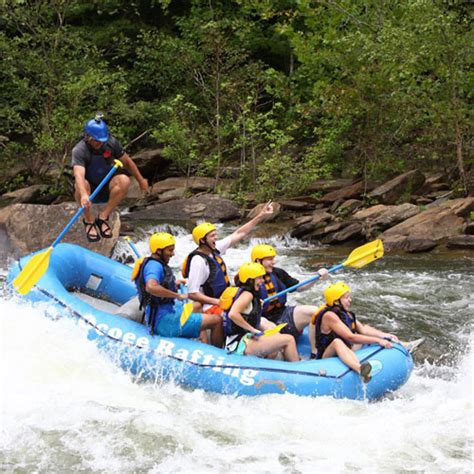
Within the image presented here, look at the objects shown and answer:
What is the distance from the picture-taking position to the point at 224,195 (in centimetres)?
1498

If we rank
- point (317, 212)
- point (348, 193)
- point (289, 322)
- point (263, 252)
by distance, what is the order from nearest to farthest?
point (263, 252), point (289, 322), point (317, 212), point (348, 193)

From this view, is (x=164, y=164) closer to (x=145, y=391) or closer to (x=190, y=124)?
(x=190, y=124)

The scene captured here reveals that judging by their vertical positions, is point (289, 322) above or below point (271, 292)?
below

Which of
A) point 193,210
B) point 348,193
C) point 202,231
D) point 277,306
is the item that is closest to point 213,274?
point 202,231

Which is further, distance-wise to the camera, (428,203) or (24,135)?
(24,135)

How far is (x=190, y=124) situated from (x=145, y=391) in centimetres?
1150

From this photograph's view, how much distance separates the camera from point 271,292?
620cm

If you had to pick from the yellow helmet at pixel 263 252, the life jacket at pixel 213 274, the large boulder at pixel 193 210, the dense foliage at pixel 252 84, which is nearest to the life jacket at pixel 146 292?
the life jacket at pixel 213 274

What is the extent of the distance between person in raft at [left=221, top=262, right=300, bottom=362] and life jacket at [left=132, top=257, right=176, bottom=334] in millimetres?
388

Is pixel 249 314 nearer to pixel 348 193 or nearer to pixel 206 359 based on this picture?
pixel 206 359

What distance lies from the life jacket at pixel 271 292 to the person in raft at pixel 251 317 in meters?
0.34

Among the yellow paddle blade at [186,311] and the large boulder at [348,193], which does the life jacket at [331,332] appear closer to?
the yellow paddle blade at [186,311]

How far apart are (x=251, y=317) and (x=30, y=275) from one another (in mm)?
1750

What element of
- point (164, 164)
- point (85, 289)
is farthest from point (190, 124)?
point (85, 289)
